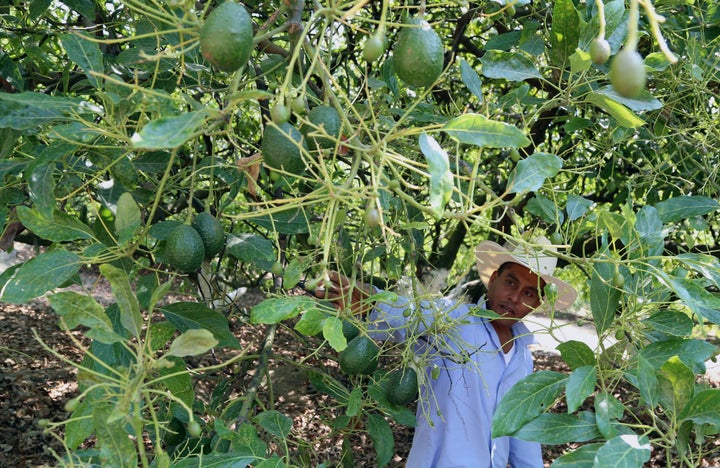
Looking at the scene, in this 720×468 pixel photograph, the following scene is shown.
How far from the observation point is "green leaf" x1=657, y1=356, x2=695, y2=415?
119 cm

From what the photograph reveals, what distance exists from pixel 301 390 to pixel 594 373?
10.6ft

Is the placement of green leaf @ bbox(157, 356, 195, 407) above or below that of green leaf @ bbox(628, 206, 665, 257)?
below

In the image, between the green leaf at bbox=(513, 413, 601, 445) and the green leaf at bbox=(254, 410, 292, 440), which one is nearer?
the green leaf at bbox=(513, 413, 601, 445)

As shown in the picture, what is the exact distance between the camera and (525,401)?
4.17ft

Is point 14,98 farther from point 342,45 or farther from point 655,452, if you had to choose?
point 655,452

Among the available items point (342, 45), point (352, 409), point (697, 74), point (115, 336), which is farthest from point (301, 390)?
point (115, 336)

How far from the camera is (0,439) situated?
11.2ft

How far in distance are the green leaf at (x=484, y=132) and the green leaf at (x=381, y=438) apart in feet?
4.28

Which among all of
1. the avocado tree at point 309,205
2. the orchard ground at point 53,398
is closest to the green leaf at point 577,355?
the avocado tree at point 309,205

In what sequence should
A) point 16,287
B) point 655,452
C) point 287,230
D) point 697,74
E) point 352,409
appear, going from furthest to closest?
point 655,452 → point 697,74 → point 352,409 → point 287,230 → point 16,287

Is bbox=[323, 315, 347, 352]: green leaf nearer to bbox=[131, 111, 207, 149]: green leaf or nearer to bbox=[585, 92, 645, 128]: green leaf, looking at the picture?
bbox=[131, 111, 207, 149]: green leaf

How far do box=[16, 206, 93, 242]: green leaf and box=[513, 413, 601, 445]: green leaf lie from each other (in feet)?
3.05

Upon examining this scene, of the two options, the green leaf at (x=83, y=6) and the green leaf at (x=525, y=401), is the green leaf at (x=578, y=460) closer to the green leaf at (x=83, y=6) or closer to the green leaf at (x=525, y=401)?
the green leaf at (x=525, y=401)

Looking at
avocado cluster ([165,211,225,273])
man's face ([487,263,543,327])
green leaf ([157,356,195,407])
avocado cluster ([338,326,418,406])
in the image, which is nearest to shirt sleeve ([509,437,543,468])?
man's face ([487,263,543,327])
